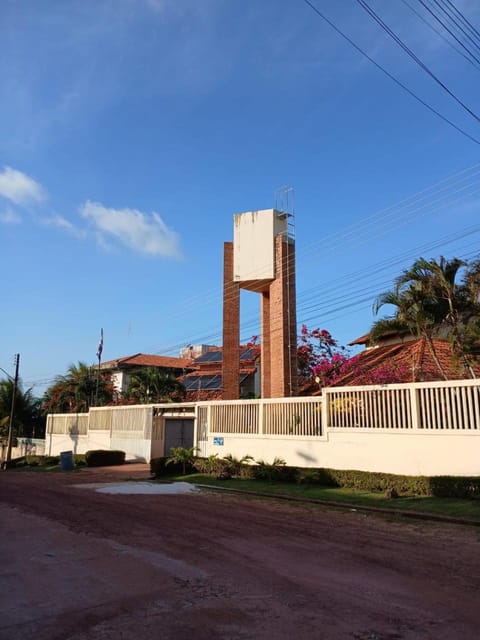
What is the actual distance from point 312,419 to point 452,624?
1450 cm

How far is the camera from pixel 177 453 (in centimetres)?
2288

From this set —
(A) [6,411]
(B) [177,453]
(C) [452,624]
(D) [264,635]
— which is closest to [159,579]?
(D) [264,635]

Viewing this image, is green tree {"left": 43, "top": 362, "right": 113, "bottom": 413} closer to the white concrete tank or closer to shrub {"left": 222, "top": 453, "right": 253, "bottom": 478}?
the white concrete tank

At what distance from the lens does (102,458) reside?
30.6m

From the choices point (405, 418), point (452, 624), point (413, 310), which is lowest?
point (452, 624)

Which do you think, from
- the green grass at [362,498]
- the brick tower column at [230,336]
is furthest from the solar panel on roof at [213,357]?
the green grass at [362,498]

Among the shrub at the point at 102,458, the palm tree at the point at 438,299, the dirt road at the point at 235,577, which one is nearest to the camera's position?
the dirt road at the point at 235,577

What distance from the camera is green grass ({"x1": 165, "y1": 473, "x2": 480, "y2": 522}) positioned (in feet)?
41.1

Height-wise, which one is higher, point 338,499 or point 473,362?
point 473,362

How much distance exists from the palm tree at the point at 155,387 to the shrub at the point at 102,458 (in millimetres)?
4786

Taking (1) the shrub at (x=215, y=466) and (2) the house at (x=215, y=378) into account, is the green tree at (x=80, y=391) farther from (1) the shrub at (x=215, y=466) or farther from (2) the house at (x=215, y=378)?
(1) the shrub at (x=215, y=466)

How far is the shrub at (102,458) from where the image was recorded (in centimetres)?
3050

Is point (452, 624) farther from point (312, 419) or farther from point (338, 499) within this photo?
point (312, 419)

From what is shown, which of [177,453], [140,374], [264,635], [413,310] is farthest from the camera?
[140,374]
